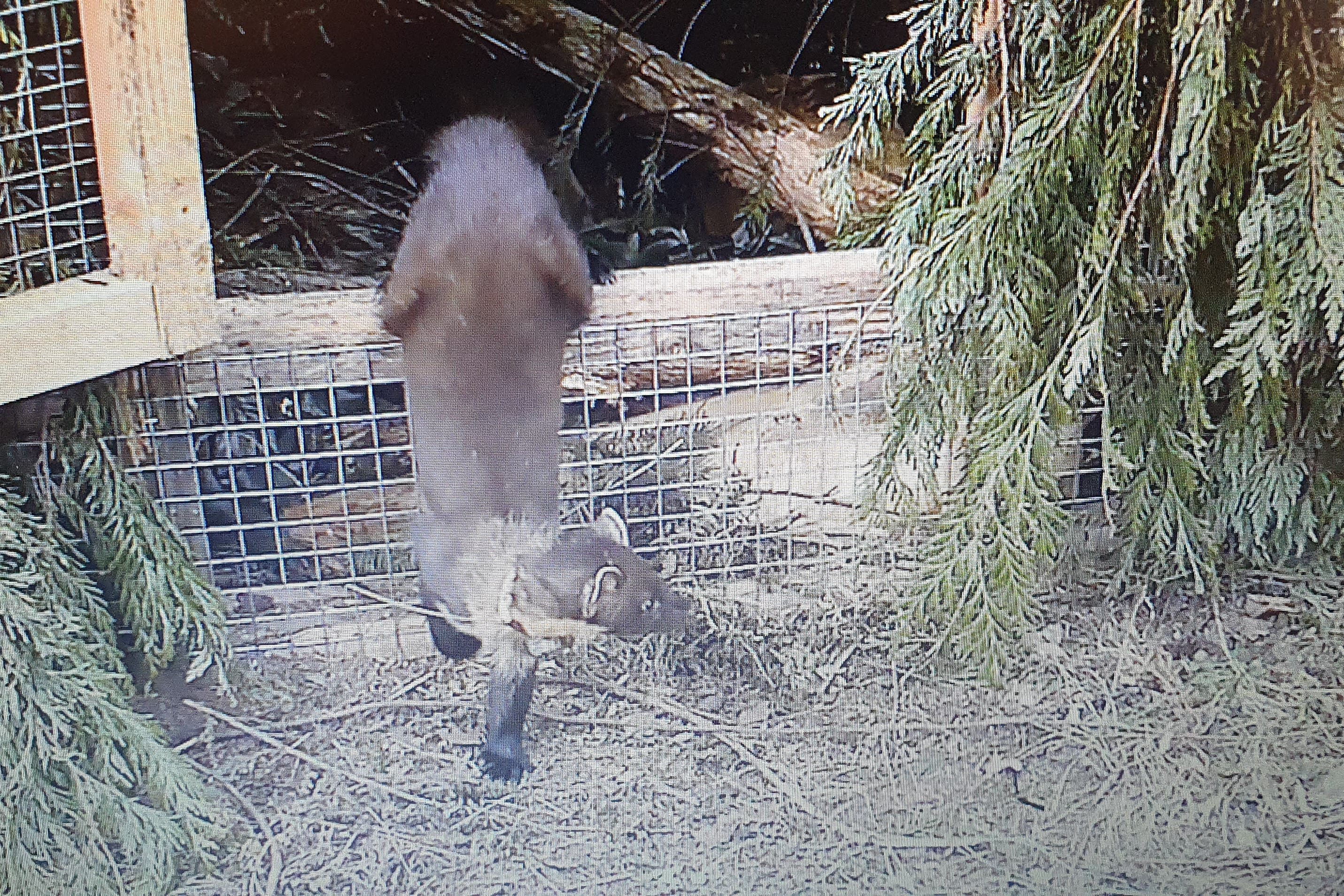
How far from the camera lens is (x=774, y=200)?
112cm

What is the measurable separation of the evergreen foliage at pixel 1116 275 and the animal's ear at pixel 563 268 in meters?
0.22

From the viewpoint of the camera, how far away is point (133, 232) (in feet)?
3.14

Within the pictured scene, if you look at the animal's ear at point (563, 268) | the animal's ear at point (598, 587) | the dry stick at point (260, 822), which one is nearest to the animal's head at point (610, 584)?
the animal's ear at point (598, 587)

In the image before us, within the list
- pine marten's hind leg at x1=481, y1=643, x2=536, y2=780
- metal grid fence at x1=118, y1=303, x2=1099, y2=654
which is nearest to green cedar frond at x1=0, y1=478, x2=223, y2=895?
metal grid fence at x1=118, y1=303, x2=1099, y2=654

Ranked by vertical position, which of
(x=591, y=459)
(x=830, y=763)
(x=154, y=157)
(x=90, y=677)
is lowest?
(x=830, y=763)

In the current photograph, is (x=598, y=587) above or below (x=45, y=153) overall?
below

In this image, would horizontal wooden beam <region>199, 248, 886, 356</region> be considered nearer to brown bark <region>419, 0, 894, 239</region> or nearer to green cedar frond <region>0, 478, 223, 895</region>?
brown bark <region>419, 0, 894, 239</region>

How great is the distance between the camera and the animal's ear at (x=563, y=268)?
104 cm

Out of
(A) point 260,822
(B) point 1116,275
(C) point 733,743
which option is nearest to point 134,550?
(A) point 260,822

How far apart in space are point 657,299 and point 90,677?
0.51m

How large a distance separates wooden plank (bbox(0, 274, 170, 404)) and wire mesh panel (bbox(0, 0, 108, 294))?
3 centimetres

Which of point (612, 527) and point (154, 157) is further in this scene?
point (612, 527)

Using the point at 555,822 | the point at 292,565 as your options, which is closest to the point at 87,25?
the point at 292,565

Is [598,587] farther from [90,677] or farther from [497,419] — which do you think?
[90,677]
